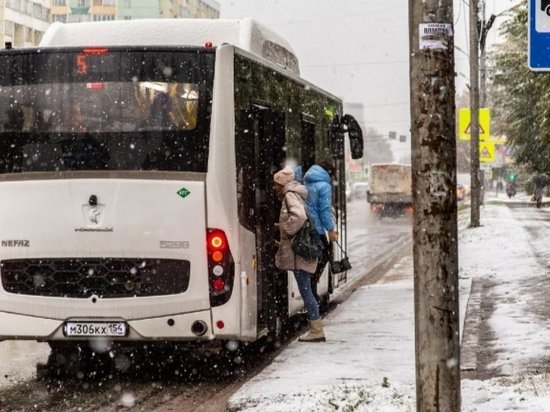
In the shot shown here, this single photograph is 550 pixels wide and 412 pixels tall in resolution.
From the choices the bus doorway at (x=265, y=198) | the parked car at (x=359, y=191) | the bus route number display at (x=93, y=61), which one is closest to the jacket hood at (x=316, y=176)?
the bus doorway at (x=265, y=198)

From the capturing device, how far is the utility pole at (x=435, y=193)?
5.91m

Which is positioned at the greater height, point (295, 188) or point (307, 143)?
point (307, 143)

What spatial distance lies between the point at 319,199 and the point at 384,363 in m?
2.40

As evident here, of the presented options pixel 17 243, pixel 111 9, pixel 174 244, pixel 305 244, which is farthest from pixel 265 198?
pixel 111 9

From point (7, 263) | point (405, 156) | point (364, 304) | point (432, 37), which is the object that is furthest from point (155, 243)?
point (405, 156)

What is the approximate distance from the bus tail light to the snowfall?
775 millimetres

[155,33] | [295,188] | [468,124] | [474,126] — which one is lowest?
[295,188]

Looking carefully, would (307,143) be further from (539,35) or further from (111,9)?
(111,9)

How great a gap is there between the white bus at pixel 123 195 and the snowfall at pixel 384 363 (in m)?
0.87

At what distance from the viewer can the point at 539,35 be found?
268 inches

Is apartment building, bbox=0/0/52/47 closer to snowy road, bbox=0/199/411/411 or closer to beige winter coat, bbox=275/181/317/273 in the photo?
snowy road, bbox=0/199/411/411

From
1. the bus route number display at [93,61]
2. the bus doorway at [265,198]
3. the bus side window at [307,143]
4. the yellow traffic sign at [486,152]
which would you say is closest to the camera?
the bus route number display at [93,61]

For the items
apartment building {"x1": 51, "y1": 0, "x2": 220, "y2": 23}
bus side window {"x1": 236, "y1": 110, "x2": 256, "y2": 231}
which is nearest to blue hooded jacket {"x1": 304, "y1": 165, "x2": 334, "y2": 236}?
bus side window {"x1": 236, "y1": 110, "x2": 256, "y2": 231}

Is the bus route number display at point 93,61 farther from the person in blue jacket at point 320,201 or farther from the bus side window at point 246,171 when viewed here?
the person in blue jacket at point 320,201
